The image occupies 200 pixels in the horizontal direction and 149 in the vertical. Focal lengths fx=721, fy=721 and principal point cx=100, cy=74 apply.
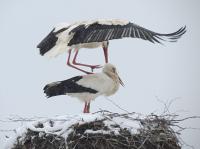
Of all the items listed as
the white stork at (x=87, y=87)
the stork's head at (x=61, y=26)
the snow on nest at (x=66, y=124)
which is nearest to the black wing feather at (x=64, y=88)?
the white stork at (x=87, y=87)

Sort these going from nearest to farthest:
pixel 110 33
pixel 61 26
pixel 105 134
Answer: pixel 105 134
pixel 110 33
pixel 61 26

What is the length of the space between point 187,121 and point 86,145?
1.14m

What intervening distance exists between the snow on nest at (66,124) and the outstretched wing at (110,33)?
0.98m

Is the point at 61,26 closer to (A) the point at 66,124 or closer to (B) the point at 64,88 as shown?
(B) the point at 64,88

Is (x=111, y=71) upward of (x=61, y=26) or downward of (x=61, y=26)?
downward

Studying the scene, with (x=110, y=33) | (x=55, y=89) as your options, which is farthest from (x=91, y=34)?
(x=55, y=89)

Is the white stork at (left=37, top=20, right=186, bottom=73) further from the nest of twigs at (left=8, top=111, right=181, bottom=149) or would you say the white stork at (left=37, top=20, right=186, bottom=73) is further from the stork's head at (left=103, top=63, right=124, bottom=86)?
the nest of twigs at (left=8, top=111, right=181, bottom=149)

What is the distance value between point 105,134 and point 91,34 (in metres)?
1.52

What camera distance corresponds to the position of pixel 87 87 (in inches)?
334

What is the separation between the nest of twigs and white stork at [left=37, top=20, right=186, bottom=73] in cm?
93

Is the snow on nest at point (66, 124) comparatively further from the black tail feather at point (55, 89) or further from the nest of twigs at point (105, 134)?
the black tail feather at point (55, 89)

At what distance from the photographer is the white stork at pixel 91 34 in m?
8.01

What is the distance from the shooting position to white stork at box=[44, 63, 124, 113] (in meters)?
8.43

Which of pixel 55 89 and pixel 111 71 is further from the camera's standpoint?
pixel 111 71
